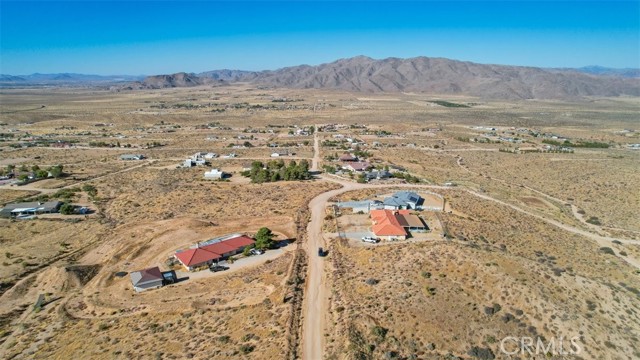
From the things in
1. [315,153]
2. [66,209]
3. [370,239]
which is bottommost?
[315,153]

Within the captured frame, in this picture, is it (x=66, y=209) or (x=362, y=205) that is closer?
(x=362, y=205)

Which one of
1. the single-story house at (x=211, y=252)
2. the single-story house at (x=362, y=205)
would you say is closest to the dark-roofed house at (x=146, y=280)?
the single-story house at (x=211, y=252)

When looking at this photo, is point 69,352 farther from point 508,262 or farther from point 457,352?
point 508,262

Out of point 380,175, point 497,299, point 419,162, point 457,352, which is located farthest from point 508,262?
point 419,162

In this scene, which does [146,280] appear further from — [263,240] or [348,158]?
[348,158]

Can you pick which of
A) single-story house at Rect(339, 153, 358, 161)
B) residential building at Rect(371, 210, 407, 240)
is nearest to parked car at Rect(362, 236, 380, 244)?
residential building at Rect(371, 210, 407, 240)

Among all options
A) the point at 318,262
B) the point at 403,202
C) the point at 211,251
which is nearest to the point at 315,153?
the point at 403,202

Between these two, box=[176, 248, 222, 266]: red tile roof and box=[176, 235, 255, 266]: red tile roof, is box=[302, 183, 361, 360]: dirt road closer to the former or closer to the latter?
box=[176, 235, 255, 266]: red tile roof

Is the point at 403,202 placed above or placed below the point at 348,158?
above

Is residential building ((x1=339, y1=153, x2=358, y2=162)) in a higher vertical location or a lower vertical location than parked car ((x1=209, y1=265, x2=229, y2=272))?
higher
